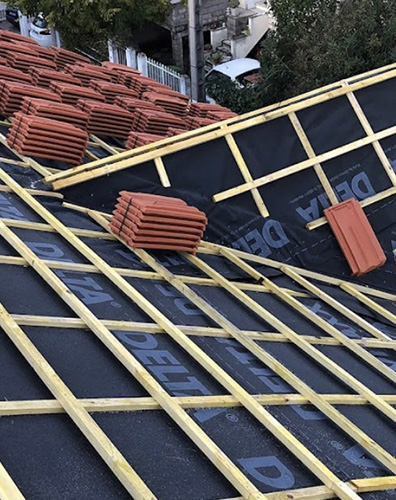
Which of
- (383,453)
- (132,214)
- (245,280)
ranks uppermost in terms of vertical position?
(132,214)

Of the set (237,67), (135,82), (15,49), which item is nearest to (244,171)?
(135,82)

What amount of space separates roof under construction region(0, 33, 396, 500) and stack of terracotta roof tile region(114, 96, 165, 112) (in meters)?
1.43

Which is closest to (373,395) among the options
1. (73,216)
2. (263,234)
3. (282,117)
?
(263,234)

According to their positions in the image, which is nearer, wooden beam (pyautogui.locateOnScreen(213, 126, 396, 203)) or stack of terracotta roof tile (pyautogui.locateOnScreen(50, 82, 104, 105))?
wooden beam (pyautogui.locateOnScreen(213, 126, 396, 203))

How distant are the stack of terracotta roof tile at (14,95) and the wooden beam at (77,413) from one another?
310 inches

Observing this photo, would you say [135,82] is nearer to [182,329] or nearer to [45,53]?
[45,53]

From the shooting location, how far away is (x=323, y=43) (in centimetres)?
2291

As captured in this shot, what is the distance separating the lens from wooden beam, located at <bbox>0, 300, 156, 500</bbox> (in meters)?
5.34

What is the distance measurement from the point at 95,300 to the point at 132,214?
6.91 ft

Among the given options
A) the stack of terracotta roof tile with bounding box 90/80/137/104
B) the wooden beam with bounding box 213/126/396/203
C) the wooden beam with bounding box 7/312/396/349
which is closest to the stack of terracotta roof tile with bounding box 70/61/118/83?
the stack of terracotta roof tile with bounding box 90/80/137/104

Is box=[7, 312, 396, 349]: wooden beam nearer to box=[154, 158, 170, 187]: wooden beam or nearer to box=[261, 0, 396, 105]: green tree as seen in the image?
box=[154, 158, 170, 187]: wooden beam

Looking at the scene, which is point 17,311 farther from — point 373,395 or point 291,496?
point 373,395

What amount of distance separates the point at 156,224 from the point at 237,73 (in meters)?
19.5

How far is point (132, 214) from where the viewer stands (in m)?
9.98
